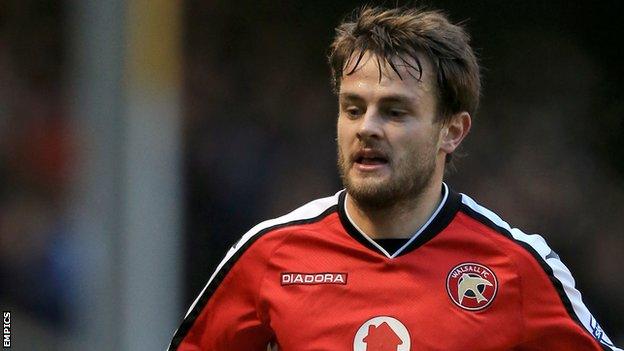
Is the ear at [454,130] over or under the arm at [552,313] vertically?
over

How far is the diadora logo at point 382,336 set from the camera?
326 cm

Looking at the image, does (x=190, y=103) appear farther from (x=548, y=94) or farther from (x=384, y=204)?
(x=384, y=204)

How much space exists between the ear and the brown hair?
0.02 metres

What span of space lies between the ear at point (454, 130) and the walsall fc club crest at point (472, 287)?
379mm

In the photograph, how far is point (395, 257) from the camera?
3.41 metres

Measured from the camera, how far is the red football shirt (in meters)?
3.30

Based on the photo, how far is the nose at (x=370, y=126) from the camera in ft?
10.9

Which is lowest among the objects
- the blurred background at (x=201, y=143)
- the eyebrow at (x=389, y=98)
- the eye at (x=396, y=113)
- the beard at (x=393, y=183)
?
the blurred background at (x=201, y=143)

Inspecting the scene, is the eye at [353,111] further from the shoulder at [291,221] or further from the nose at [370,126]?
the shoulder at [291,221]

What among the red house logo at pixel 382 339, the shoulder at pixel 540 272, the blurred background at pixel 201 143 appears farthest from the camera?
the blurred background at pixel 201 143

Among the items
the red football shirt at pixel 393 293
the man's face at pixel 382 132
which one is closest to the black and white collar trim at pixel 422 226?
the red football shirt at pixel 393 293

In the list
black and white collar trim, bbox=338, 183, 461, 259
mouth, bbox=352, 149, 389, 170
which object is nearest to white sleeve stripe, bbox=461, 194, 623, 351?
black and white collar trim, bbox=338, 183, 461, 259

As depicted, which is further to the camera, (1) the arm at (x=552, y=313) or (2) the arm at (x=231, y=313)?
(2) the arm at (x=231, y=313)

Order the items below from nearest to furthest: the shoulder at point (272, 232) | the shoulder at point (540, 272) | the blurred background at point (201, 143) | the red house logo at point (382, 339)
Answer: the red house logo at point (382, 339)
the shoulder at point (540, 272)
the shoulder at point (272, 232)
the blurred background at point (201, 143)
